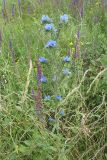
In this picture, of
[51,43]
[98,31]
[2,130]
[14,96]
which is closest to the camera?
[51,43]

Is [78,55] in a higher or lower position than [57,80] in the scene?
higher

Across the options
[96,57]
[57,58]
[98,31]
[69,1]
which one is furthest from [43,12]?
[57,58]

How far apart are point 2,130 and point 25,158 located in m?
0.22

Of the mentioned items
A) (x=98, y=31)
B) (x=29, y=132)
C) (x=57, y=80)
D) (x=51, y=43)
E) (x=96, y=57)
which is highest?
(x=98, y=31)

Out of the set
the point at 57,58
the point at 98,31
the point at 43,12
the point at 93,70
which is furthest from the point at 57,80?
the point at 43,12

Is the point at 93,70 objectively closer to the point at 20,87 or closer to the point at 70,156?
the point at 20,87

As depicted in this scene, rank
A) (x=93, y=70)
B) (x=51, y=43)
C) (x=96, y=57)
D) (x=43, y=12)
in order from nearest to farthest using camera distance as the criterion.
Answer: (x=51, y=43) < (x=93, y=70) < (x=96, y=57) < (x=43, y=12)

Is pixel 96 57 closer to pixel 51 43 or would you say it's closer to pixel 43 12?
pixel 51 43

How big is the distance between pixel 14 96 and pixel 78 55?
0.45 meters

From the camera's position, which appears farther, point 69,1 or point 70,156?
point 69,1

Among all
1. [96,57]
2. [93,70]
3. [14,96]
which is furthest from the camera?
[96,57]

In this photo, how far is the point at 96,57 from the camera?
9.19 feet

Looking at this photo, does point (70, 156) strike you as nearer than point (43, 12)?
Yes

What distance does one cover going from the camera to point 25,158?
6.77 feet
